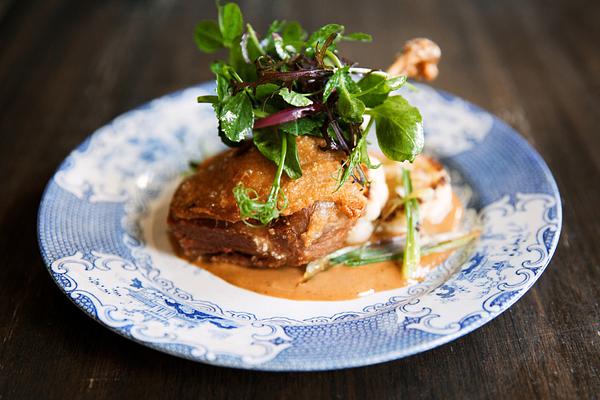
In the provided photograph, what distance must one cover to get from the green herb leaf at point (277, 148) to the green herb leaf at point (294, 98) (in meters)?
0.22

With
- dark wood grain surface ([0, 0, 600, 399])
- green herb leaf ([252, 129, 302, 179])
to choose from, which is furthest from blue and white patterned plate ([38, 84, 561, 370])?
green herb leaf ([252, 129, 302, 179])

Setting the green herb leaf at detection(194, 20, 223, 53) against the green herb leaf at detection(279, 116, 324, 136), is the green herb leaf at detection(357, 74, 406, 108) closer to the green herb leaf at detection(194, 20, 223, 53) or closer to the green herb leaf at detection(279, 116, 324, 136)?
the green herb leaf at detection(279, 116, 324, 136)

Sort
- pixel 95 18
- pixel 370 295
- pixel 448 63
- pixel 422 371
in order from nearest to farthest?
pixel 422 371 < pixel 370 295 < pixel 448 63 < pixel 95 18

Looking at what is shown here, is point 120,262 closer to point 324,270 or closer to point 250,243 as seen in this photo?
point 250,243

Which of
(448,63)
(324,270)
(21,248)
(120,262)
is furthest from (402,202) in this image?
(448,63)

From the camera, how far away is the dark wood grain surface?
2730 millimetres

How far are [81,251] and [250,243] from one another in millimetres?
872

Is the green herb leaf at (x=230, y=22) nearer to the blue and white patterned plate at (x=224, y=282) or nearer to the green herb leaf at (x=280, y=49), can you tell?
the green herb leaf at (x=280, y=49)

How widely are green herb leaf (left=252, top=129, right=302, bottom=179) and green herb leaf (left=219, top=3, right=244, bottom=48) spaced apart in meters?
0.57

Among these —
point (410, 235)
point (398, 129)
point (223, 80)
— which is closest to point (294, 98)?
point (223, 80)

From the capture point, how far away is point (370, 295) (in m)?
3.21

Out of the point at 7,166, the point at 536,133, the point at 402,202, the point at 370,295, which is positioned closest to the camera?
the point at 370,295

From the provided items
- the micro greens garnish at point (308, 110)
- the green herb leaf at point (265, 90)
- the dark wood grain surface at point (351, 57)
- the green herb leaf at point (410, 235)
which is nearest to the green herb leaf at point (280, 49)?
the micro greens garnish at point (308, 110)

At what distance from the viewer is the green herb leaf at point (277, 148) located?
3117 mm
